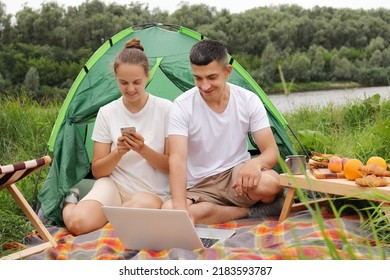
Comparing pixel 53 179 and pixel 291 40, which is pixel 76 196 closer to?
pixel 53 179

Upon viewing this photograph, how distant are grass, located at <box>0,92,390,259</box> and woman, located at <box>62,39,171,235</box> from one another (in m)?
0.46

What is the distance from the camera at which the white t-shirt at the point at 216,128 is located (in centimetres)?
293

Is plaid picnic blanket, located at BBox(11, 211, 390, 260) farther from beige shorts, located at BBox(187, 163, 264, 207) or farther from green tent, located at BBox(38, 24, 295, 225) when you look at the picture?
green tent, located at BBox(38, 24, 295, 225)

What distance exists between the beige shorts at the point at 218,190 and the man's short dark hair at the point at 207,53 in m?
0.56

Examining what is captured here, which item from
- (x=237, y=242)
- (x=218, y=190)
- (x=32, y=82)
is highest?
(x=32, y=82)

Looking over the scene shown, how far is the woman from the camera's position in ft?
9.23

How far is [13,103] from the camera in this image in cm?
523

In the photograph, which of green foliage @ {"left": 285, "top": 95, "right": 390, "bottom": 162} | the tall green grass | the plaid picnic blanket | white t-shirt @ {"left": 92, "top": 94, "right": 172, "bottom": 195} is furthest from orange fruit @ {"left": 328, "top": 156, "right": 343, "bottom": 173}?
the tall green grass

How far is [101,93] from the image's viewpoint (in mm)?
3447

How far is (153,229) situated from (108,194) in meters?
0.58

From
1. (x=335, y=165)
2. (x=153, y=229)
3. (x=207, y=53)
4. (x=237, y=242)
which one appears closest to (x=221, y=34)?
(x=207, y=53)

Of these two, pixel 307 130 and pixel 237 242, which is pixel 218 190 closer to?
pixel 237 242
